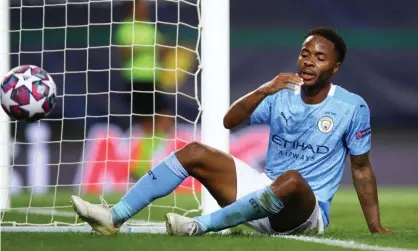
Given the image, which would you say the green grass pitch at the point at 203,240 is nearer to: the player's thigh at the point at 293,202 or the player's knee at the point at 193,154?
the player's thigh at the point at 293,202

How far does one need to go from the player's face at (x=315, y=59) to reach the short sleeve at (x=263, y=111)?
0.93ft

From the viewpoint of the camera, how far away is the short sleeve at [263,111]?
548cm

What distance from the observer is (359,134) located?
532 centimetres

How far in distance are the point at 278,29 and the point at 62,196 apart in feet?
9.57

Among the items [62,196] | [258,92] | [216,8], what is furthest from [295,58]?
[258,92]

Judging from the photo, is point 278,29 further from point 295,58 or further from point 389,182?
Answer: point 389,182

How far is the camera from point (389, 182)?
10.7m

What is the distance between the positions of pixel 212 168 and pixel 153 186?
290 millimetres

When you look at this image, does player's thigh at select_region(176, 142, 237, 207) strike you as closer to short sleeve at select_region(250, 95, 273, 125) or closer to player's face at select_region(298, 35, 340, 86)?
short sleeve at select_region(250, 95, 273, 125)

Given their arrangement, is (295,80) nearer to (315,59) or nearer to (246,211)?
(315,59)

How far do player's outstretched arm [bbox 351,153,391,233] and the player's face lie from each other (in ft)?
1.42

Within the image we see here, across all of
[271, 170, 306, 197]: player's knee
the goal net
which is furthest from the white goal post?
[271, 170, 306, 197]: player's knee

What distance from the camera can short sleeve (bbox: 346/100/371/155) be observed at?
5.30 meters

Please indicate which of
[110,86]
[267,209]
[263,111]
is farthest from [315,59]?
[110,86]
